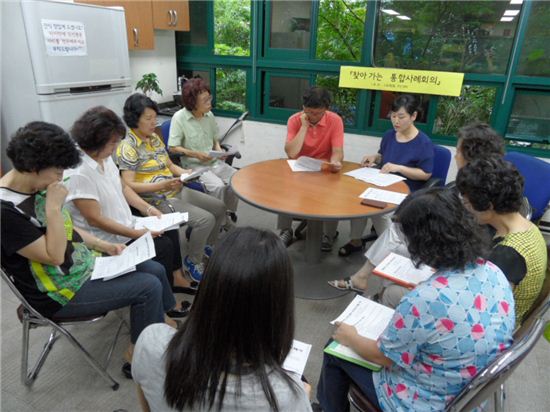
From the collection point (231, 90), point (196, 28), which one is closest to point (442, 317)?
point (231, 90)

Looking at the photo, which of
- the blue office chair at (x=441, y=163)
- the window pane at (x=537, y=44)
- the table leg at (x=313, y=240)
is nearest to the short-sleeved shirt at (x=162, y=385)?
the table leg at (x=313, y=240)

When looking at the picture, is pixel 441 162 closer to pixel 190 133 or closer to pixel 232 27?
pixel 190 133

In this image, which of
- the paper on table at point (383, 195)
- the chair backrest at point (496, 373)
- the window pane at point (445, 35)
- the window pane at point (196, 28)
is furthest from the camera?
the window pane at point (196, 28)

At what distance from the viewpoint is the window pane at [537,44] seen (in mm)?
2938

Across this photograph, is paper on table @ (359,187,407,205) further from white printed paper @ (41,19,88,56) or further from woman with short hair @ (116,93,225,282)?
white printed paper @ (41,19,88,56)

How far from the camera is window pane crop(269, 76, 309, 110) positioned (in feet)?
13.1

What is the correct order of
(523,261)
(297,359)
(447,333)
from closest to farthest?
1. (447,333)
2. (297,359)
3. (523,261)

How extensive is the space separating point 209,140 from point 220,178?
32 centimetres

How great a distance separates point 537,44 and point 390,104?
119 centimetres

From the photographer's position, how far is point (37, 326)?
1.63m

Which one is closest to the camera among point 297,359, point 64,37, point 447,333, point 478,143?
point 447,333

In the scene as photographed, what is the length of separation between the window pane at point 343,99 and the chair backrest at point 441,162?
1.17 meters

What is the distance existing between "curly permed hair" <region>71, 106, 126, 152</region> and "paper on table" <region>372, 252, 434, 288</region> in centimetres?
140

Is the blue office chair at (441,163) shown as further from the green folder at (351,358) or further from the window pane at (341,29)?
the green folder at (351,358)
